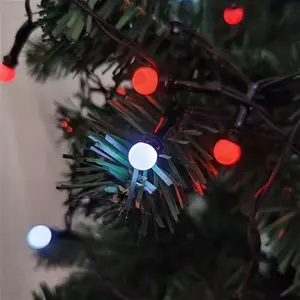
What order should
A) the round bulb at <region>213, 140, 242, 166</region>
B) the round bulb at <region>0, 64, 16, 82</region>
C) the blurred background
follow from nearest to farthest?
the round bulb at <region>213, 140, 242, 166</region>
the round bulb at <region>0, 64, 16, 82</region>
the blurred background

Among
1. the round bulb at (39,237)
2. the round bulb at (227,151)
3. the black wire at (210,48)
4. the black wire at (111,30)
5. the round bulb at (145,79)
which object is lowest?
the round bulb at (39,237)

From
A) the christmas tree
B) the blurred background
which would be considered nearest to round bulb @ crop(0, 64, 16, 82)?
the christmas tree

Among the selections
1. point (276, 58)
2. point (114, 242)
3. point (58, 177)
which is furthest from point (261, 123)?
point (58, 177)

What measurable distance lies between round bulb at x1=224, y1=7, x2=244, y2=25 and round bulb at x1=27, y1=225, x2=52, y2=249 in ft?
0.88

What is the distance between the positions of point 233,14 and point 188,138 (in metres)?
0.10

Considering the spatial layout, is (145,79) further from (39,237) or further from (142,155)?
(39,237)

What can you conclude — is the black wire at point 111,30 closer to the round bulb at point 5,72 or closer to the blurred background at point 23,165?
the round bulb at point 5,72

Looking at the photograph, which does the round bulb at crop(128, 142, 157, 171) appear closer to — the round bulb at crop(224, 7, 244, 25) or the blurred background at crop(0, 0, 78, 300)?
the round bulb at crop(224, 7, 244, 25)

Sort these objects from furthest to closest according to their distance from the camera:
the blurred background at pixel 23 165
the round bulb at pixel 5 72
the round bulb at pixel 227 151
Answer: the blurred background at pixel 23 165, the round bulb at pixel 5 72, the round bulb at pixel 227 151

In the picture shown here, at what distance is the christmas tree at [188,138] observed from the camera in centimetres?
41

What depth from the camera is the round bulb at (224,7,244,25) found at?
1.37 ft

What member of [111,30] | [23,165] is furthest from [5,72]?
[23,165]

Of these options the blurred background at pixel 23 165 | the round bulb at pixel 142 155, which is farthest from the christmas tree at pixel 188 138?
the blurred background at pixel 23 165

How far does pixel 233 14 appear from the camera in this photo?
0.42 meters
